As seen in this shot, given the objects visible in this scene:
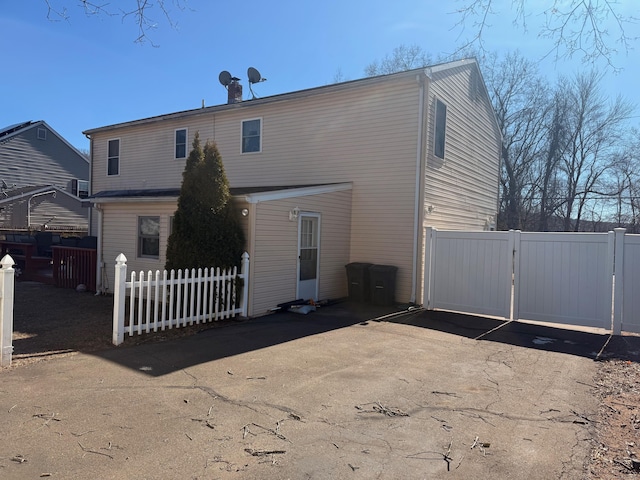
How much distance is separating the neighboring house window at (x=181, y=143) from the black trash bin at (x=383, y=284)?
8206mm

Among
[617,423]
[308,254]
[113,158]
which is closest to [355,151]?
[308,254]

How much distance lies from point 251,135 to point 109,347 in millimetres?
8836

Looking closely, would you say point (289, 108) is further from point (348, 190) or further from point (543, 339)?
point (543, 339)

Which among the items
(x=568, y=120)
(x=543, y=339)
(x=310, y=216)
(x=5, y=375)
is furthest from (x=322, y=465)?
(x=568, y=120)

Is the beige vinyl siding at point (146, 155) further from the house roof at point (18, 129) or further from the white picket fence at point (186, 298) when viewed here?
the house roof at point (18, 129)

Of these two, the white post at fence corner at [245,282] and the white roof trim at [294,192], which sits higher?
the white roof trim at [294,192]

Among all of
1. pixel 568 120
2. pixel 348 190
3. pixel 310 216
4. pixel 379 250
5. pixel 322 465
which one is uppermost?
pixel 568 120

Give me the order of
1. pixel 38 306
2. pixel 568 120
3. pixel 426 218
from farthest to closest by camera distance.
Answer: pixel 568 120 → pixel 426 218 → pixel 38 306

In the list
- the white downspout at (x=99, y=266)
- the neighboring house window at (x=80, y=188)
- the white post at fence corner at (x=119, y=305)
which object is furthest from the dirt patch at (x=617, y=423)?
the neighboring house window at (x=80, y=188)

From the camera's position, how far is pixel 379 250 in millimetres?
11508

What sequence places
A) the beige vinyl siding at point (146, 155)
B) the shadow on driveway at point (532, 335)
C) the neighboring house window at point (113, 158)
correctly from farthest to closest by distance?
the neighboring house window at point (113, 158) → the beige vinyl siding at point (146, 155) → the shadow on driveway at point (532, 335)

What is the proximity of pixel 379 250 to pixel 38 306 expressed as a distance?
26.0 ft

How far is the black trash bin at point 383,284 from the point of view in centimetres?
1073

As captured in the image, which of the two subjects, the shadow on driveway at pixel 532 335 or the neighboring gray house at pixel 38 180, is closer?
the shadow on driveway at pixel 532 335
